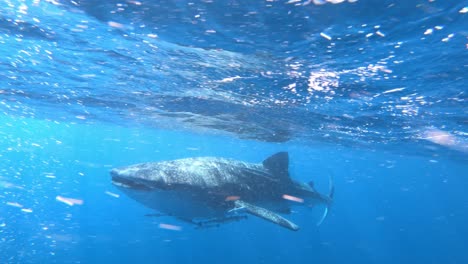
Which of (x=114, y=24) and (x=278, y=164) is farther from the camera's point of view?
(x=278, y=164)

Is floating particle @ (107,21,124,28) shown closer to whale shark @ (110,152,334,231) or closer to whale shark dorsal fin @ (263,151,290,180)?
whale shark @ (110,152,334,231)

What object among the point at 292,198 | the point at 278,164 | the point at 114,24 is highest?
the point at 114,24

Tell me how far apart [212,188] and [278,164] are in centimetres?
349

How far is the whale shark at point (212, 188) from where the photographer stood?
802cm

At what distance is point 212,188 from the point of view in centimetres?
930

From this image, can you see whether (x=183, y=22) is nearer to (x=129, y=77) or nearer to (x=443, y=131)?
(x=129, y=77)

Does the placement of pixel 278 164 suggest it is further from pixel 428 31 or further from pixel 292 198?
pixel 428 31

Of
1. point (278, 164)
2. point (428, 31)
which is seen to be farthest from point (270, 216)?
point (428, 31)

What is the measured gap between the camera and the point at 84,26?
1072cm

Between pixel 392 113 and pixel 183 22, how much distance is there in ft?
45.4

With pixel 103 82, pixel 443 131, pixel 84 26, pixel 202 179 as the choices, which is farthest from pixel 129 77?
pixel 443 131

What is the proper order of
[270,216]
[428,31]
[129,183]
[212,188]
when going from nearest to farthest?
1. [129,183]
2. [270,216]
3. [428,31]
4. [212,188]

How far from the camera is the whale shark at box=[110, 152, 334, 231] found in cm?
802

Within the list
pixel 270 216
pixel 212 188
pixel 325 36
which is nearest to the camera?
pixel 270 216
